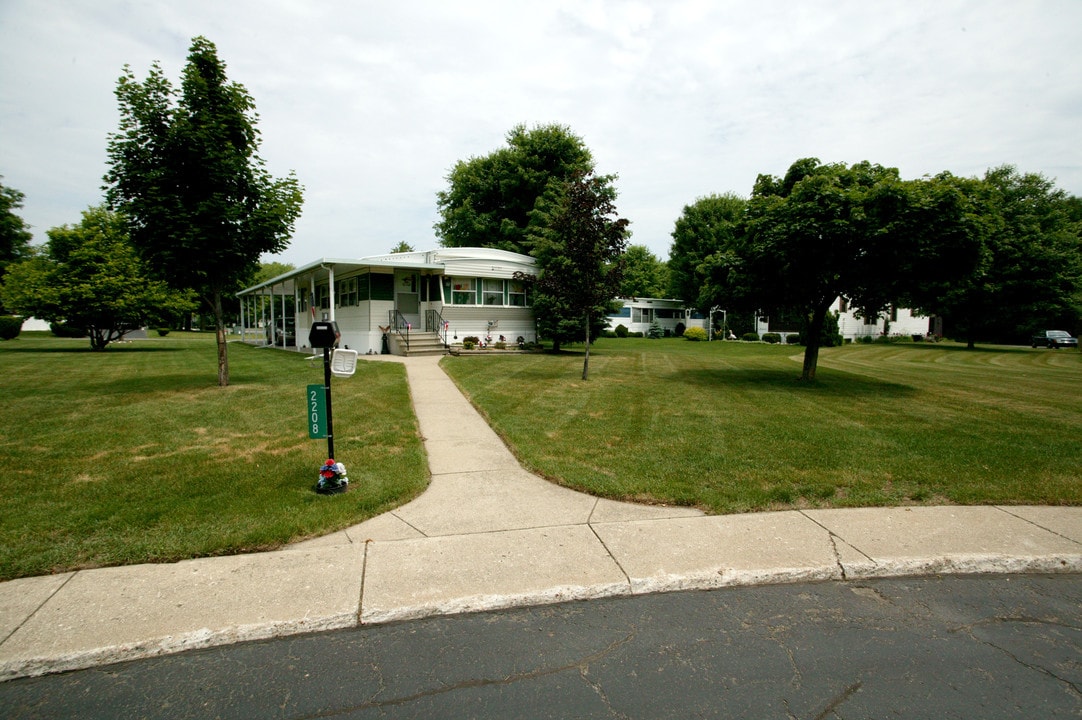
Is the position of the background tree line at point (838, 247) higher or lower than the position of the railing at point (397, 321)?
higher

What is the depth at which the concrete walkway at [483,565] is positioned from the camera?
3.11 meters

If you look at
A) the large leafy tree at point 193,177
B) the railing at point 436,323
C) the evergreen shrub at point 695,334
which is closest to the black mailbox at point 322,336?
the large leafy tree at point 193,177

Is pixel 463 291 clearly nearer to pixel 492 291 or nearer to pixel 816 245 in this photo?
pixel 492 291

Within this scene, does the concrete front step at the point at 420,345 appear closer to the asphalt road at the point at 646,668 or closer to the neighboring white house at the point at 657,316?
the asphalt road at the point at 646,668

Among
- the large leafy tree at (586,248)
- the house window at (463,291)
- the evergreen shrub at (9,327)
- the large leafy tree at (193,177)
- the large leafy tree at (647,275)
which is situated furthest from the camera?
the large leafy tree at (647,275)

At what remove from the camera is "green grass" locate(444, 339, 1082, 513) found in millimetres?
5488

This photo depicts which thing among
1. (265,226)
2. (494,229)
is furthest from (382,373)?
(494,229)

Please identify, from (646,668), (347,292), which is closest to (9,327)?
(347,292)

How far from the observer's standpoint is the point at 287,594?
11.3 feet

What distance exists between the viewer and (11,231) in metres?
39.7

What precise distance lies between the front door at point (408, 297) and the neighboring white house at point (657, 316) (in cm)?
2354

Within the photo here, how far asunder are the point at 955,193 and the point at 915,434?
231 inches

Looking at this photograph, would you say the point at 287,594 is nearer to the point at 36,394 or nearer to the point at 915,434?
the point at 915,434

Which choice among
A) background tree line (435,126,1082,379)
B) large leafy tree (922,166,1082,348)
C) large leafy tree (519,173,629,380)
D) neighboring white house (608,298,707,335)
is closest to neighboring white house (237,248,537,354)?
background tree line (435,126,1082,379)
